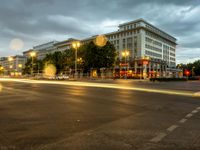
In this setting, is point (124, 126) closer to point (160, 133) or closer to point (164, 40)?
point (160, 133)

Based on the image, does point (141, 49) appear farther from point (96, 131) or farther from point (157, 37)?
point (96, 131)

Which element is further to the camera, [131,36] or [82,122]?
[131,36]

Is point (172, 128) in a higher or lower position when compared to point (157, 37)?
lower

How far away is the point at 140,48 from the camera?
326 ft

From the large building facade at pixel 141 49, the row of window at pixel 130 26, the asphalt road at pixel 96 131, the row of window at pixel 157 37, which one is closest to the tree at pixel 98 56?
the large building facade at pixel 141 49

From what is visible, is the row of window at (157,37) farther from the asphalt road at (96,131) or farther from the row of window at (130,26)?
the asphalt road at (96,131)

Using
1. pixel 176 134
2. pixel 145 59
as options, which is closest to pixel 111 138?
pixel 176 134

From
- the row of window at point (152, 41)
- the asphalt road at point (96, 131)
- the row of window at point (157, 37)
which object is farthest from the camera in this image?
the row of window at point (157, 37)

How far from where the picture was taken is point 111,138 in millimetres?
5227

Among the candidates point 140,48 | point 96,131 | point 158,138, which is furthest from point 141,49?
point 158,138

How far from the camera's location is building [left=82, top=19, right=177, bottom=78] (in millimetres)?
92000

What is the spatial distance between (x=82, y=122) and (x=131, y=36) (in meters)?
101

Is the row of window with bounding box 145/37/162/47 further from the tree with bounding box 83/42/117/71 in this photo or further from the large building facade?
the tree with bounding box 83/42/117/71

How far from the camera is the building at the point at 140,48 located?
92.0 m
